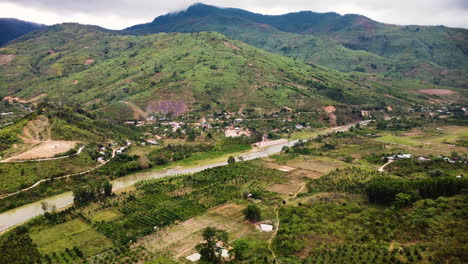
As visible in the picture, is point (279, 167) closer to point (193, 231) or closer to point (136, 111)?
point (193, 231)

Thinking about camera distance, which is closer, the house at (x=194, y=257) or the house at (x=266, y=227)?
the house at (x=194, y=257)

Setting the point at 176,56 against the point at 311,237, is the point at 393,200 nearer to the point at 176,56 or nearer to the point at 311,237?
the point at 311,237

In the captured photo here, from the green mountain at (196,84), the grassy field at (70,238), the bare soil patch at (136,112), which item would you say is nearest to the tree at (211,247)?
the grassy field at (70,238)

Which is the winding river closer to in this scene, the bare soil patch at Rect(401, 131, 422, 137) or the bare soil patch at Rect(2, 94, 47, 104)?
the bare soil patch at Rect(401, 131, 422, 137)

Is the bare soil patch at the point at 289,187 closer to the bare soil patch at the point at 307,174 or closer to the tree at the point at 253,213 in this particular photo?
the bare soil patch at the point at 307,174

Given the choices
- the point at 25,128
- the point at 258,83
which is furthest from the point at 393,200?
the point at 258,83

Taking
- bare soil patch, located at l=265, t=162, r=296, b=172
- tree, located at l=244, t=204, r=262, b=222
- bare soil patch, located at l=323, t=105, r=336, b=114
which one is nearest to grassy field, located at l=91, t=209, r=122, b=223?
tree, located at l=244, t=204, r=262, b=222

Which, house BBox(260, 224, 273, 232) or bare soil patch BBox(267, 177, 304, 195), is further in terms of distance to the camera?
bare soil patch BBox(267, 177, 304, 195)
